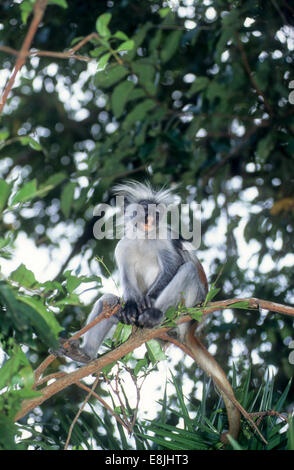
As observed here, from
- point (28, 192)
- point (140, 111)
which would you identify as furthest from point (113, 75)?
point (28, 192)

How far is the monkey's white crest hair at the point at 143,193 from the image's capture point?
162 inches

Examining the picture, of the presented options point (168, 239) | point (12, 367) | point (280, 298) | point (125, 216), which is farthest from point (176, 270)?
point (12, 367)

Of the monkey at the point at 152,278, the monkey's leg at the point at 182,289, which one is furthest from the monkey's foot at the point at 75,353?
the monkey's leg at the point at 182,289

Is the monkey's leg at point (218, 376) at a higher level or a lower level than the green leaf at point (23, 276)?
lower

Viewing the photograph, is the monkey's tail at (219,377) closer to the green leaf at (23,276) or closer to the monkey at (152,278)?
the monkey at (152,278)

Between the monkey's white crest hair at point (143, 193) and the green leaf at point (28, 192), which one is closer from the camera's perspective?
the green leaf at point (28, 192)

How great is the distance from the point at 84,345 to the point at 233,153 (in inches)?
54.6

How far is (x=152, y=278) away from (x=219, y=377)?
1054mm

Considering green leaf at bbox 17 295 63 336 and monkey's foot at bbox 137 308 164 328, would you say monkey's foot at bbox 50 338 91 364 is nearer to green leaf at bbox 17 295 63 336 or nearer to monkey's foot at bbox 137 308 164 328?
monkey's foot at bbox 137 308 164 328

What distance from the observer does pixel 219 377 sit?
2.85 m

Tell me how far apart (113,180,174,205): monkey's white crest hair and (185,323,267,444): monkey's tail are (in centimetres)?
118

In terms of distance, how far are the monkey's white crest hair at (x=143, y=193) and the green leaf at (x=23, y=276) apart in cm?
246
